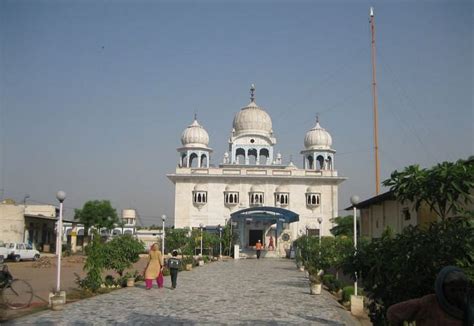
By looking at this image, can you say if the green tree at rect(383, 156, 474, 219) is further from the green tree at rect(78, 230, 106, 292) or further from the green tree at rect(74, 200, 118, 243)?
the green tree at rect(74, 200, 118, 243)

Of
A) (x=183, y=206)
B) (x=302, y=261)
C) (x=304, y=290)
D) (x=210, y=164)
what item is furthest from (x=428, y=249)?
(x=210, y=164)

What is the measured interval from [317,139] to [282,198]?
7.43 meters

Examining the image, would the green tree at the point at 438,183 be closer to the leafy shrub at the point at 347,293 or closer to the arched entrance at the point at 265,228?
the leafy shrub at the point at 347,293

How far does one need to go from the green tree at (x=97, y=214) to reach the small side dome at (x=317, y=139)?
19176 millimetres

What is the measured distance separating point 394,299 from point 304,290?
434 inches

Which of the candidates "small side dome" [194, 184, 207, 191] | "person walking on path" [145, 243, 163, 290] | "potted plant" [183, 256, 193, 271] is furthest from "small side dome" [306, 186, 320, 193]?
"person walking on path" [145, 243, 163, 290]

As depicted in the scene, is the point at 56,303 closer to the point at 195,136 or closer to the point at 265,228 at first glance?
the point at 265,228

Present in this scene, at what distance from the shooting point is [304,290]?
15.9 m

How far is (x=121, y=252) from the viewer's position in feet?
52.3

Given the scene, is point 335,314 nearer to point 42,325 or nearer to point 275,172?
point 42,325

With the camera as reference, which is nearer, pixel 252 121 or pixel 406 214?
pixel 406 214

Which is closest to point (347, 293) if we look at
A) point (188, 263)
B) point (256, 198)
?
point (188, 263)

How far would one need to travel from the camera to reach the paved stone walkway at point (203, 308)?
32.2 feet

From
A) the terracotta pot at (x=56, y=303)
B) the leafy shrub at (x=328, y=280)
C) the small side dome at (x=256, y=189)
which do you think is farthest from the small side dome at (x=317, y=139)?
the terracotta pot at (x=56, y=303)
